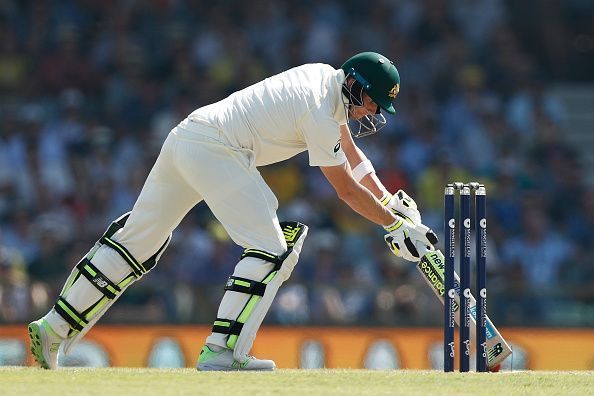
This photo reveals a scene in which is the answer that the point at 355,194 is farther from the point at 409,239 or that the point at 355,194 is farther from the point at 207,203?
the point at 207,203

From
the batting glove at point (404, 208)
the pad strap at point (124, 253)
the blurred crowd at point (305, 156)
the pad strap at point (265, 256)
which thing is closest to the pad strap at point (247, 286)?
the pad strap at point (265, 256)

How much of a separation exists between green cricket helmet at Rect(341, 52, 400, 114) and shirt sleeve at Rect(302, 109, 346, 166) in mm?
239

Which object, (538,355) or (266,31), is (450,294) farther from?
(266,31)

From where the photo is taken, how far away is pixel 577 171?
1145 cm

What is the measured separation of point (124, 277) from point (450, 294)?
1.48m

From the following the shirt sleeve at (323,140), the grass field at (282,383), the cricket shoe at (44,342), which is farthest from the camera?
the cricket shoe at (44,342)

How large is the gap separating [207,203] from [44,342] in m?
0.98

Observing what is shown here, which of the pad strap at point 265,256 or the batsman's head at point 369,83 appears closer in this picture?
the pad strap at point 265,256

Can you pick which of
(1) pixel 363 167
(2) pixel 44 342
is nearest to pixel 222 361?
(2) pixel 44 342

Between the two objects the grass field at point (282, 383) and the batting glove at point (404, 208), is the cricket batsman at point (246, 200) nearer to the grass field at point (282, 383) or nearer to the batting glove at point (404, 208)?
the batting glove at point (404, 208)

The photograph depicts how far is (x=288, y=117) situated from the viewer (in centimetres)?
585

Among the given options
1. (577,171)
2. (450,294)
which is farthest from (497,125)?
(450,294)

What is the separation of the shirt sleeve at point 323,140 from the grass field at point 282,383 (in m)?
Answer: 0.93

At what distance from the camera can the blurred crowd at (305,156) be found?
9.42 m
